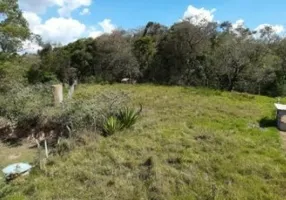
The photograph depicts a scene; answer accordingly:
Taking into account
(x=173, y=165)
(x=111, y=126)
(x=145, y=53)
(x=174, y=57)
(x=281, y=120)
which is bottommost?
(x=173, y=165)

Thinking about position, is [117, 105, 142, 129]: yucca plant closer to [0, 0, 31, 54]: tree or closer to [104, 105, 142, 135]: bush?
[104, 105, 142, 135]: bush

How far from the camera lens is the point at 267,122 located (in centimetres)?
887

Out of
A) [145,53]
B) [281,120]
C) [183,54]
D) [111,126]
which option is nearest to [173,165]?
[111,126]

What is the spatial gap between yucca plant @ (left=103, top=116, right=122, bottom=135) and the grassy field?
0.76 ft

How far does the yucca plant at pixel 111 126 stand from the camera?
8.09m

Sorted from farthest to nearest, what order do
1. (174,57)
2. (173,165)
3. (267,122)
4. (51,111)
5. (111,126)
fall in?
(174,57) < (51,111) < (267,122) < (111,126) < (173,165)

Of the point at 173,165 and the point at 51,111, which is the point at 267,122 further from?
the point at 51,111

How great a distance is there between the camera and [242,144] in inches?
271

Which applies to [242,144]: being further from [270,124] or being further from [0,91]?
[0,91]

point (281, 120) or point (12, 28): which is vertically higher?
point (12, 28)

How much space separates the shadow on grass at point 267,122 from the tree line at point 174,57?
6.97 metres

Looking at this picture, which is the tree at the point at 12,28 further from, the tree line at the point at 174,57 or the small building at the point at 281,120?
the small building at the point at 281,120

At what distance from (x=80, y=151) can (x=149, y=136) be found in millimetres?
1726

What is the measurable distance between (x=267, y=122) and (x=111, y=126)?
14.8ft
